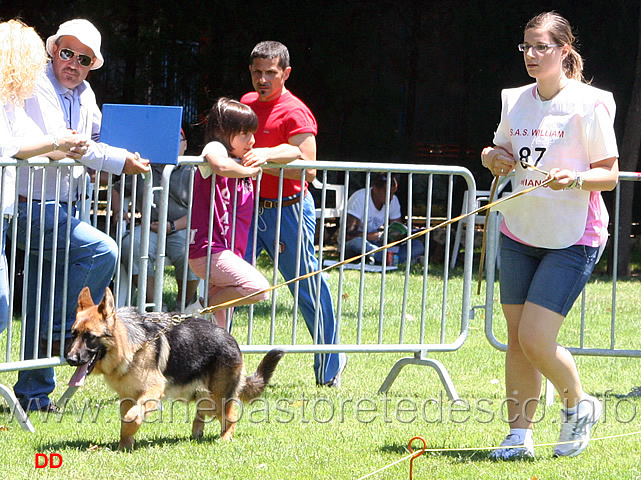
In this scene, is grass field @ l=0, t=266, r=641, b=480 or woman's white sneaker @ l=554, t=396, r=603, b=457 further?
woman's white sneaker @ l=554, t=396, r=603, b=457

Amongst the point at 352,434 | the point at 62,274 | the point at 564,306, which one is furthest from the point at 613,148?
the point at 62,274

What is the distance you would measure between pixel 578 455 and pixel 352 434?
43.4 inches

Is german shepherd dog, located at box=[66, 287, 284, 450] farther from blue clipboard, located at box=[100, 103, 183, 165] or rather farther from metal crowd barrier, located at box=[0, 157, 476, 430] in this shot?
blue clipboard, located at box=[100, 103, 183, 165]

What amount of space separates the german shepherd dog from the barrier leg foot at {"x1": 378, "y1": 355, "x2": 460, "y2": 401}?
1.21 metres

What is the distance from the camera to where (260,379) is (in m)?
4.88

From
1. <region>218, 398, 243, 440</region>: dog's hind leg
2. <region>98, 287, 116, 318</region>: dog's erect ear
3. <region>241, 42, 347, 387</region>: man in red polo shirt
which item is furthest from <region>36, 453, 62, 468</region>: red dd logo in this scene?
<region>241, 42, 347, 387</region>: man in red polo shirt

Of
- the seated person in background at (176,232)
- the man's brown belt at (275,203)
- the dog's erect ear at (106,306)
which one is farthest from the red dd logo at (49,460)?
the seated person in background at (176,232)

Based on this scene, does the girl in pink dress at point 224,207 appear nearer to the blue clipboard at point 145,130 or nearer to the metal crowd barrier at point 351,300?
the metal crowd barrier at point 351,300

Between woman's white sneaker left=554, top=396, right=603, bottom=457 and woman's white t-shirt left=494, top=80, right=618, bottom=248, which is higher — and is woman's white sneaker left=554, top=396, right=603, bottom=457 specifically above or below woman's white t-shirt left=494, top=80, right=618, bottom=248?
below

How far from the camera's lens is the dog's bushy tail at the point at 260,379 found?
190 inches

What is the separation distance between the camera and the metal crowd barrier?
5266mm

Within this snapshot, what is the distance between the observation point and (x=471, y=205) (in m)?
5.75

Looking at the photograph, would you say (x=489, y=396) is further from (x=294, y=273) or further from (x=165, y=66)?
(x=165, y=66)

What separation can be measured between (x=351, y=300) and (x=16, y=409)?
5.30m
